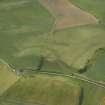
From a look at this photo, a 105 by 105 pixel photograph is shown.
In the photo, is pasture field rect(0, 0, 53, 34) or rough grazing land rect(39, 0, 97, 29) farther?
rough grazing land rect(39, 0, 97, 29)

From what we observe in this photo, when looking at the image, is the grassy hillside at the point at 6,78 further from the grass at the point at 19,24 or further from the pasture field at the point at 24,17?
the pasture field at the point at 24,17

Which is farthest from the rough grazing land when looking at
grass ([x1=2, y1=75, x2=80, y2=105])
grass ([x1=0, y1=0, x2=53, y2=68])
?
grass ([x1=2, y1=75, x2=80, y2=105])

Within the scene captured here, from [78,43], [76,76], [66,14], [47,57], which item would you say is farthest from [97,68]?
[66,14]

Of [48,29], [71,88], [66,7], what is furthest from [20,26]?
[71,88]

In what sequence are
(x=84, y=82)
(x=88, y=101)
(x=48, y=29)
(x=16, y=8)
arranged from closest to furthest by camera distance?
(x=88, y=101) < (x=84, y=82) < (x=48, y=29) < (x=16, y=8)

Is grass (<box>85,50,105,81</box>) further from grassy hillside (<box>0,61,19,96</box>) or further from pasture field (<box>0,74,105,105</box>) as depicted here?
grassy hillside (<box>0,61,19,96</box>)

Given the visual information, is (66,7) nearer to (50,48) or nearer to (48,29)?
(48,29)

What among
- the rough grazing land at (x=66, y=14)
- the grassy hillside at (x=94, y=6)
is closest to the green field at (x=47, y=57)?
the grassy hillside at (x=94, y=6)
